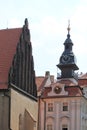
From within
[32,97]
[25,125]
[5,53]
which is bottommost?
[25,125]

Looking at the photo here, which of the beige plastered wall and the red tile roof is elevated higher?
the red tile roof

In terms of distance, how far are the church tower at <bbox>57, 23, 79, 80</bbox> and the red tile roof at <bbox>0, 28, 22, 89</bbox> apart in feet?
110

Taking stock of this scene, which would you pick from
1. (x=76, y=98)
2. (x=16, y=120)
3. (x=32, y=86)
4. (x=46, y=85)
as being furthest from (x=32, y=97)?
(x=46, y=85)

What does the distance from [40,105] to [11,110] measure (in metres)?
29.3

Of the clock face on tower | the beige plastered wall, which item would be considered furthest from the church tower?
the beige plastered wall

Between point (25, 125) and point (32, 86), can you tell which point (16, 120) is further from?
point (32, 86)

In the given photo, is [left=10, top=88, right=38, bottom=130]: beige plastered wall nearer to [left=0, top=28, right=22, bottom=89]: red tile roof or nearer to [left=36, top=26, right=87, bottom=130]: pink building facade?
[left=0, top=28, right=22, bottom=89]: red tile roof

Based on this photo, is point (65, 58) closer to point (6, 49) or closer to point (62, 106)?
point (62, 106)

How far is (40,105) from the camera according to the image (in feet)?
231

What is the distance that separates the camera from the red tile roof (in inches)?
1633

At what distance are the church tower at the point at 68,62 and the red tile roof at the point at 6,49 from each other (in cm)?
3366

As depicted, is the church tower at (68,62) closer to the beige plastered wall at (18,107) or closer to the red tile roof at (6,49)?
the beige plastered wall at (18,107)

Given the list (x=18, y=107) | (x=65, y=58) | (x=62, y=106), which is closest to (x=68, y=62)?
(x=65, y=58)

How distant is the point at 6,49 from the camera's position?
145 ft
